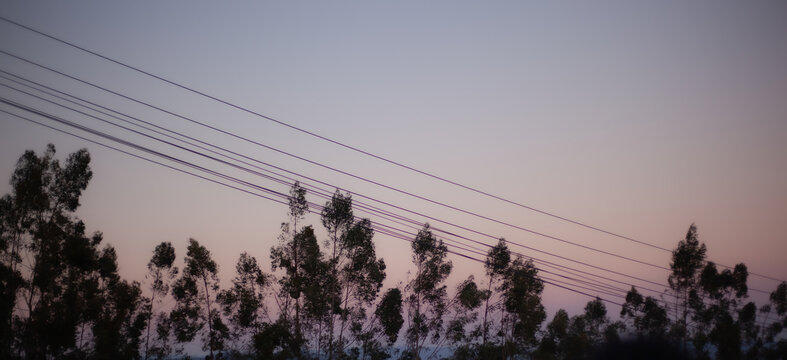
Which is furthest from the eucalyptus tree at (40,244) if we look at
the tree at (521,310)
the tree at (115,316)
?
the tree at (521,310)

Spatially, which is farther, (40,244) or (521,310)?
(521,310)

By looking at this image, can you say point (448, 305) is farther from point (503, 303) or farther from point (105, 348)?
point (105, 348)

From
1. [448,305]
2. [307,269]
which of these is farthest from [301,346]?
[448,305]

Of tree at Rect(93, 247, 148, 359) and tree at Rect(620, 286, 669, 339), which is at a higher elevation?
tree at Rect(620, 286, 669, 339)

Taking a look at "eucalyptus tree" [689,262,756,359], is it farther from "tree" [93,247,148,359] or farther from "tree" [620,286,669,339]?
"tree" [93,247,148,359]

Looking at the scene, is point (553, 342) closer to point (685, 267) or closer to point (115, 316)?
point (685, 267)

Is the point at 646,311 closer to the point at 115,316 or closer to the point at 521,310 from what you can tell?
the point at 521,310

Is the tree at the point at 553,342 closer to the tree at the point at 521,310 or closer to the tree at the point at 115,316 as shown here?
the tree at the point at 521,310

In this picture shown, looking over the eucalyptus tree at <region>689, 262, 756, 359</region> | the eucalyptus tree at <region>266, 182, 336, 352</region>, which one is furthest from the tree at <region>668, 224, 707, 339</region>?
the eucalyptus tree at <region>266, 182, 336, 352</region>

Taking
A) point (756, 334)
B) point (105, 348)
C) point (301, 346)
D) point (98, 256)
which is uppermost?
point (756, 334)

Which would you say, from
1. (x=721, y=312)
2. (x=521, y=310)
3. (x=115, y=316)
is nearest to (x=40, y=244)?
(x=115, y=316)

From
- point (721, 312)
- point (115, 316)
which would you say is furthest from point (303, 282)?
point (721, 312)

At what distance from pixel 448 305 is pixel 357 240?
15.3 m

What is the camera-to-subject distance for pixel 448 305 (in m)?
56.2
